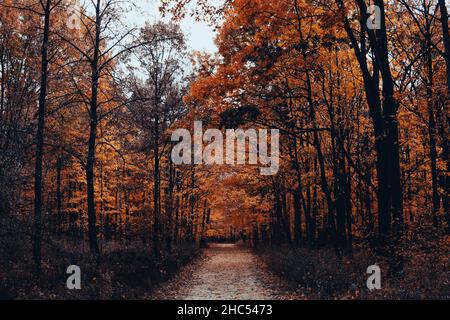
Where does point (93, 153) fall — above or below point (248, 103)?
below

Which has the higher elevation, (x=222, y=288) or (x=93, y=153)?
(x=93, y=153)

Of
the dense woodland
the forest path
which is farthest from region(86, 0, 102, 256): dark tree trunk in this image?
the forest path

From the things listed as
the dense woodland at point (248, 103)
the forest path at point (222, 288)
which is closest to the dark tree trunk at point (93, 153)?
the dense woodland at point (248, 103)

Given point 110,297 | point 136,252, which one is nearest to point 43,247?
point 136,252

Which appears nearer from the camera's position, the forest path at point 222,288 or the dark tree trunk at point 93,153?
the forest path at point 222,288

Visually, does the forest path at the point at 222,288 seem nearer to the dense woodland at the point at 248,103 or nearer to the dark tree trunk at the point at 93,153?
the dense woodland at the point at 248,103

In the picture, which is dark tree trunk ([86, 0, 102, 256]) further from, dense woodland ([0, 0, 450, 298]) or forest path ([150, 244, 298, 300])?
forest path ([150, 244, 298, 300])

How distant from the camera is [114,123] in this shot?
15406 millimetres

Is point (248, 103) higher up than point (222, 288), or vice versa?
point (248, 103)

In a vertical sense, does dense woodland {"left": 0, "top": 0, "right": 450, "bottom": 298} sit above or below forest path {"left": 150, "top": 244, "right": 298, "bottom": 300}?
above

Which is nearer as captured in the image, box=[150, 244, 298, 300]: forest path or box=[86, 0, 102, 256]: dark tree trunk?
box=[150, 244, 298, 300]: forest path

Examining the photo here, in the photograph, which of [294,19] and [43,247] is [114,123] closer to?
[43,247]

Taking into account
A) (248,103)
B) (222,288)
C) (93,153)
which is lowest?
(222,288)

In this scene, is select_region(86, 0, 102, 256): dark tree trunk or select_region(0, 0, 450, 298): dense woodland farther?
select_region(86, 0, 102, 256): dark tree trunk
